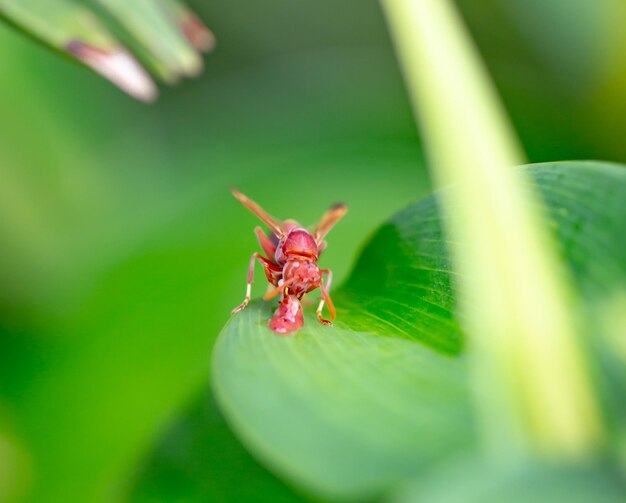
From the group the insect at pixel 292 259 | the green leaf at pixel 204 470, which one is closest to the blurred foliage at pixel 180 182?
the green leaf at pixel 204 470

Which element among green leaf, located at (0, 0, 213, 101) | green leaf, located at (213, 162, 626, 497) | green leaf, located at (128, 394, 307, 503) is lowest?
green leaf, located at (128, 394, 307, 503)

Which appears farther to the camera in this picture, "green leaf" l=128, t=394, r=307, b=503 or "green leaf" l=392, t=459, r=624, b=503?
"green leaf" l=128, t=394, r=307, b=503

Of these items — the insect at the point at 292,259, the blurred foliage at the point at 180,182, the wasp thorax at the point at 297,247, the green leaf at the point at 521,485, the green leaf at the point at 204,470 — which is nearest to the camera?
the green leaf at the point at 521,485

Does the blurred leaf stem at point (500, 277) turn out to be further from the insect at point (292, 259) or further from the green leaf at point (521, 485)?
the insect at point (292, 259)

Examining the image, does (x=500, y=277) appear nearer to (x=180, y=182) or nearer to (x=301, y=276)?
(x=301, y=276)

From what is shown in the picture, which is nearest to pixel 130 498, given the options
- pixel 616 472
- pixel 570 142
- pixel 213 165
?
pixel 616 472

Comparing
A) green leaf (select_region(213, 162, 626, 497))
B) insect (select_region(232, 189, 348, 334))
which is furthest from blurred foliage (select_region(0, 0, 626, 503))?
green leaf (select_region(213, 162, 626, 497))

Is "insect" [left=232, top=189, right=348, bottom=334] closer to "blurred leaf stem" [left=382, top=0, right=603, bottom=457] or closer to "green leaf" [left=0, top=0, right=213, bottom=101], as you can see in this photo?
"green leaf" [left=0, top=0, right=213, bottom=101]
